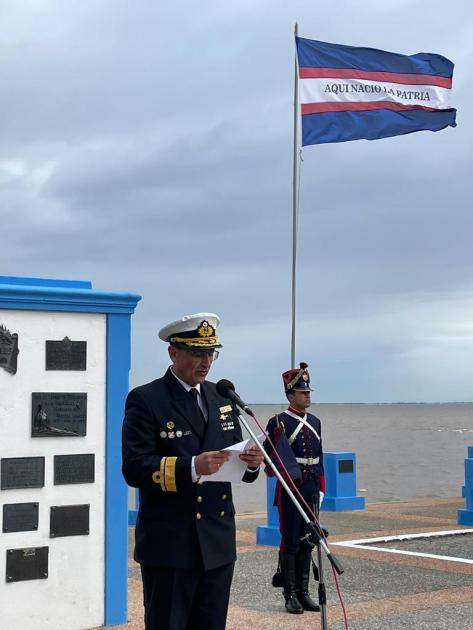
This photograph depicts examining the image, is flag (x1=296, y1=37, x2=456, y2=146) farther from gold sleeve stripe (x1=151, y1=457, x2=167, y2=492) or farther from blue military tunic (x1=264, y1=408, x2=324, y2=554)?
gold sleeve stripe (x1=151, y1=457, x2=167, y2=492)

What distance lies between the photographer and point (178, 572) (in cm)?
446

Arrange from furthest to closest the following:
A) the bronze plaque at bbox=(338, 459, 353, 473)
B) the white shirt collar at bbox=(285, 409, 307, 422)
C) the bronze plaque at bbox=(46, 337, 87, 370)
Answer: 1. the bronze plaque at bbox=(338, 459, 353, 473)
2. the white shirt collar at bbox=(285, 409, 307, 422)
3. the bronze plaque at bbox=(46, 337, 87, 370)

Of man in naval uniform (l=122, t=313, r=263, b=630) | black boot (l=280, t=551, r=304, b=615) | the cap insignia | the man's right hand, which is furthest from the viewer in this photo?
black boot (l=280, t=551, r=304, b=615)

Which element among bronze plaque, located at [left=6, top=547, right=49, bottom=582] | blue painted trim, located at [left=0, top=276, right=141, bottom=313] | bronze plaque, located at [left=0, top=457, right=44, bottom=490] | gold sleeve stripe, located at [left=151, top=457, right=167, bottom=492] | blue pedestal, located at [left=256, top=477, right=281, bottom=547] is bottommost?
blue pedestal, located at [left=256, top=477, right=281, bottom=547]

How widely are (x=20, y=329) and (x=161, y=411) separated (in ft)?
10.3

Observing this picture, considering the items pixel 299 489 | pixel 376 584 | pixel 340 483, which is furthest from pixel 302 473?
pixel 340 483

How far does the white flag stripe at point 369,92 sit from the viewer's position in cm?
1395

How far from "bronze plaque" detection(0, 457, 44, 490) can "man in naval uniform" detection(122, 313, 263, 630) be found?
2813mm

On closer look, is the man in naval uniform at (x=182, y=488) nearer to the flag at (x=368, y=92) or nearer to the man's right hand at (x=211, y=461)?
the man's right hand at (x=211, y=461)

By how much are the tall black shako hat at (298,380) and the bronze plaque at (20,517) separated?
248 centimetres

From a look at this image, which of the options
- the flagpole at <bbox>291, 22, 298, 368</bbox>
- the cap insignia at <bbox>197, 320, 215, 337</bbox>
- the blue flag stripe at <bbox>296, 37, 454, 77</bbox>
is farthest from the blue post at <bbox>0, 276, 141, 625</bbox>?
the blue flag stripe at <bbox>296, 37, 454, 77</bbox>

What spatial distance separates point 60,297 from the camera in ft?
24.9

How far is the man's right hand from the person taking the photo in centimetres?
420

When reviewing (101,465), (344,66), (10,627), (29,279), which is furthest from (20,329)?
(344,66)
